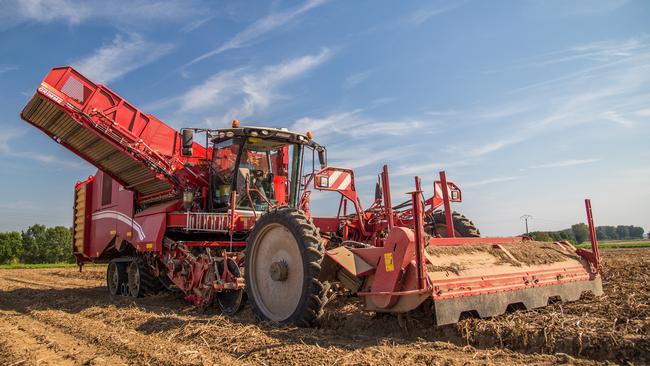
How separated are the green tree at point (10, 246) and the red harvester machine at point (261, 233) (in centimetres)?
5066

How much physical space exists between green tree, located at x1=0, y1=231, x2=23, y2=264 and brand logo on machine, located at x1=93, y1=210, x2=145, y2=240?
5090 centimetres

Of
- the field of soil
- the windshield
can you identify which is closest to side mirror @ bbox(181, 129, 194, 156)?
the windshield

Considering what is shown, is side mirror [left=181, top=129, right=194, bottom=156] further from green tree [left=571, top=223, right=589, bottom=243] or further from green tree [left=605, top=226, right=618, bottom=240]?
green tree [left=605, top=226, right=618, bottom=240]

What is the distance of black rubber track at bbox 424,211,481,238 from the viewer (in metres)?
8.25

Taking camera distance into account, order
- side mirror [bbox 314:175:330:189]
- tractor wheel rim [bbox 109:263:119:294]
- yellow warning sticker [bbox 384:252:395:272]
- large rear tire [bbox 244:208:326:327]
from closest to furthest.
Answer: yellow warning sticker [bbox 384:252:395:272] → large rear tire [bbox 244:208:326:327] → side mirror [bbox 314:175:330:189] → tractor wheel rim [bbox 109:263:119:294]

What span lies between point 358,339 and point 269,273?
1.60 meters

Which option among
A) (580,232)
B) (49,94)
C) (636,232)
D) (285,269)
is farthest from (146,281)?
(636,232)

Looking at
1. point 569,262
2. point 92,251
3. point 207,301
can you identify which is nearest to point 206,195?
point 207,301

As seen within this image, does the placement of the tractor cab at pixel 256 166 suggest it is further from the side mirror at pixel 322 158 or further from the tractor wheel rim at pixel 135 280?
the tractor wheel rim at pixel 135 280

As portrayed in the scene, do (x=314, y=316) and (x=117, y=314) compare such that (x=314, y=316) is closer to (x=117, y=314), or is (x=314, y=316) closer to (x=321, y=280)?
(x=321, y=280)

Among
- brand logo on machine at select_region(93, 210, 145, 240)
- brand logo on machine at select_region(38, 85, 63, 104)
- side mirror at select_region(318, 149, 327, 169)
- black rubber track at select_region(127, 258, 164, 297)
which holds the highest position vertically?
brand logo on machine at select_region(38, 85, 63, 104)

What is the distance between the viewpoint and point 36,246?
55875 millimetres

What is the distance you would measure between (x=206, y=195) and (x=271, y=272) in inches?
149

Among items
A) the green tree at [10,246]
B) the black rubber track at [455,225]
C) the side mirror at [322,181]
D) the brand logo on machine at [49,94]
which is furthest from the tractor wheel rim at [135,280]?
the green tree at [10,246]
